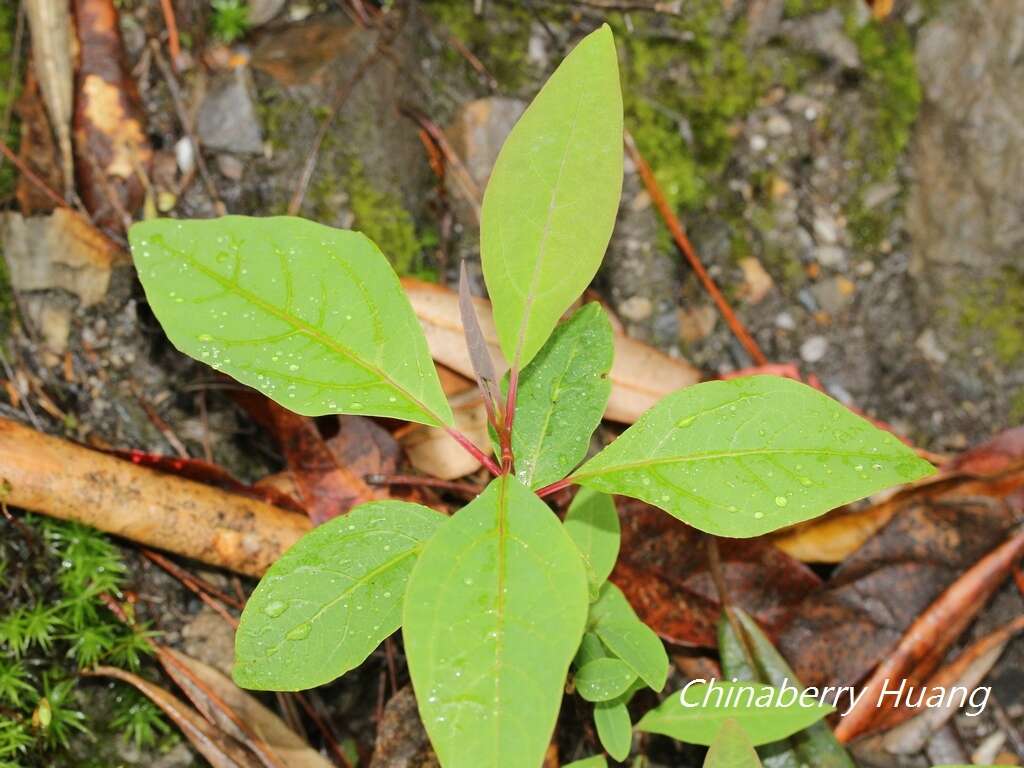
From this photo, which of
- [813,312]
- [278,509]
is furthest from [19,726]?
[813,312]

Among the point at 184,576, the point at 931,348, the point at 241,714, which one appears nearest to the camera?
the point at 241,714

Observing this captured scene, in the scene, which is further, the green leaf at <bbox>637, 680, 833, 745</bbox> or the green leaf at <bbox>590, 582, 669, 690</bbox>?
the green leaf at <bbox>637, 680, 833, 745</bbox>

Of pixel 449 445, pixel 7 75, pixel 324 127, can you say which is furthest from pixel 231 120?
pixel 449 445

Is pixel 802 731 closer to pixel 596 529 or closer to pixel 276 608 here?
pixel 596 529

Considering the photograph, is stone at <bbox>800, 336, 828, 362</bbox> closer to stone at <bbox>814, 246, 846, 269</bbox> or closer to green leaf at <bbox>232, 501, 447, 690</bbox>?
stone at <bbox>814, 246, 846, 269</bbox>

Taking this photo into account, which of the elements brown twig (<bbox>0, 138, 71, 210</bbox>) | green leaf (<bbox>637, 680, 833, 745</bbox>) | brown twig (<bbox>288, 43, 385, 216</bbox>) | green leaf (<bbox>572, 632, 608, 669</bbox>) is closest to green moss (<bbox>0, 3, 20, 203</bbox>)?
brown twig (<bbox>0, 138, 71, 210</bbox>)

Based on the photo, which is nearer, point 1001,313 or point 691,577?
point 691,577
